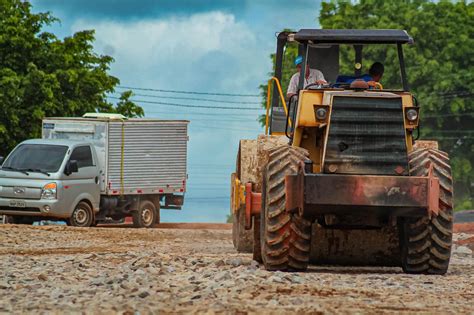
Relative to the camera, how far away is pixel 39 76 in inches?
1802

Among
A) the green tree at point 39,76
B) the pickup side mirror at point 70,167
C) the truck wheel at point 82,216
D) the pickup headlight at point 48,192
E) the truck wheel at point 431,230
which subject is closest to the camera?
the truck wheel at point 431,230

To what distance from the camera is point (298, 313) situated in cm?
923

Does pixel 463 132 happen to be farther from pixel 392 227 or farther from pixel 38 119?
pixel 392 227

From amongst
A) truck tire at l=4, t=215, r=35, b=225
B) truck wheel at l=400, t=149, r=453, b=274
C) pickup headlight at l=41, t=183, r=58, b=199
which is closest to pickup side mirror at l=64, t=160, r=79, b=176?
pickup headlight at l=41, t=183, r=58, b=199

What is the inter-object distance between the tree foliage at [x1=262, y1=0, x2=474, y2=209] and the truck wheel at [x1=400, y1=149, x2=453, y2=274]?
46.1 metres

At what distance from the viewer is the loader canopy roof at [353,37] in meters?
14.3

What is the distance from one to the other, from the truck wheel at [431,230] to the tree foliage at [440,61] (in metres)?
46.1

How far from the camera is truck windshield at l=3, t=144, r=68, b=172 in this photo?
99.3 ft

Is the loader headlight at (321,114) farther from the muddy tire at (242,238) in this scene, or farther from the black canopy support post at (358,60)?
the muddy tire at (242,238)

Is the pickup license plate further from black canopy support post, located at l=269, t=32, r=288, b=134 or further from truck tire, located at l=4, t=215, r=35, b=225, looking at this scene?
black canopy support post, located at l=269, t=32, r=288, b=134

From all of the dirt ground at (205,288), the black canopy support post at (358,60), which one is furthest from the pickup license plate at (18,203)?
the black canopy support post at (358,60)

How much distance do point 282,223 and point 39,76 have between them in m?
33.9

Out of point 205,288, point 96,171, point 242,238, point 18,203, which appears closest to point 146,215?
point 96,171

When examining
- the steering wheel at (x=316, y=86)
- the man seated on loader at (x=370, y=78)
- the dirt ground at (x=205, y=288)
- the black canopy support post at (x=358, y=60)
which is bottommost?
the dirt ground at (x=205, y=288)
